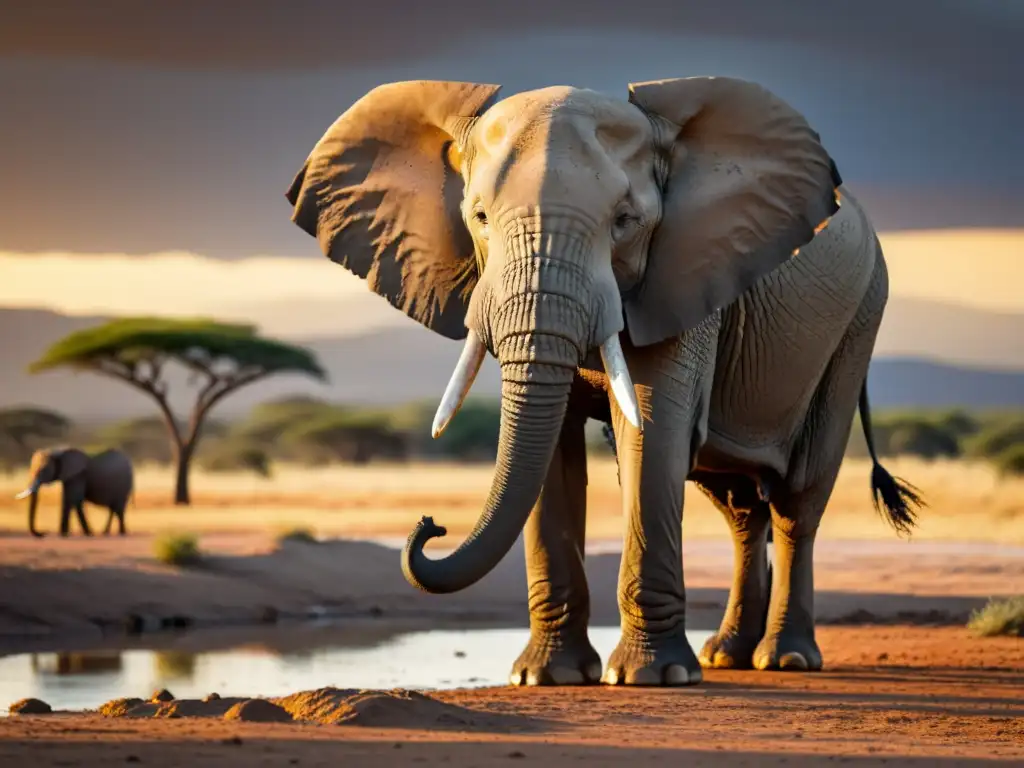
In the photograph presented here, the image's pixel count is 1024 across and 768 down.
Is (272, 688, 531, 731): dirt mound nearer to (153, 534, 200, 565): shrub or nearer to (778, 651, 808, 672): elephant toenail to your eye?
(778, 651, 808, 672): elephant toenail

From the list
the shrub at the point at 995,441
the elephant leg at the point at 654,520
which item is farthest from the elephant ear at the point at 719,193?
the shrub at the point at 995,441

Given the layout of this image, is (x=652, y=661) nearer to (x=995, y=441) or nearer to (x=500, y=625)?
(x=500, y=625)

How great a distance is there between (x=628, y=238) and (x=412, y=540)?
6.58 ft

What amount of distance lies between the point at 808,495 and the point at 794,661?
1054 millimetres

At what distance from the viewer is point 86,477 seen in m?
26.0

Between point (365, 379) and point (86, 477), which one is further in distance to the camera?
point (365, 379)

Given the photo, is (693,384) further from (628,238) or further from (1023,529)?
(1023,529)

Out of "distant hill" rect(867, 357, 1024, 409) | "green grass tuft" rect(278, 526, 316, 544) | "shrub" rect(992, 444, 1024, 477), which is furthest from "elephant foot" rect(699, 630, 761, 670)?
"distant hill" rect(867, 357, 1024, 409)

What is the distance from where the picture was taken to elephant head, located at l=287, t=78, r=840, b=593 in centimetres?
891

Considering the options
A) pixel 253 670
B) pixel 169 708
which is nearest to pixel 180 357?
pixel 253 670

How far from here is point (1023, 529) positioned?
2967 centimetres

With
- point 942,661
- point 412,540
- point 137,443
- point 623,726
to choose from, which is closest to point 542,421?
point 412,540

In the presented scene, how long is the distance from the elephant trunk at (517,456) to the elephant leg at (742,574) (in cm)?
368

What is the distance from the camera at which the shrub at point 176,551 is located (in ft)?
60.6
